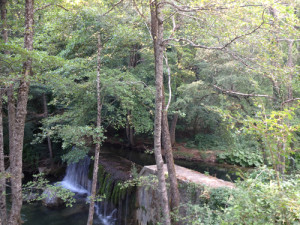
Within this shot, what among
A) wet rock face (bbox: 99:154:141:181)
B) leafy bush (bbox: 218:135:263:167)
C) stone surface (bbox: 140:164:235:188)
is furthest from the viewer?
leafy bush (bbox: 218:135:263:167)

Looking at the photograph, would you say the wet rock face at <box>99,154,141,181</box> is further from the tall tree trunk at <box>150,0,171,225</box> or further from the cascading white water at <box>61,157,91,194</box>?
the tall tree trunk at <box>150,0,171,225</box>

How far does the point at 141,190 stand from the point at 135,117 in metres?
3.15

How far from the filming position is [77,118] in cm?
888

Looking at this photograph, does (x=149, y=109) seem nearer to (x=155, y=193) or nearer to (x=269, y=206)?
(x=155, y=193)

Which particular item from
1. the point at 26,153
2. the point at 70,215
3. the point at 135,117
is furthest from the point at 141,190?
the point at 26,153

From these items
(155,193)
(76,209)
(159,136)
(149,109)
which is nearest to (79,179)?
(76,209)

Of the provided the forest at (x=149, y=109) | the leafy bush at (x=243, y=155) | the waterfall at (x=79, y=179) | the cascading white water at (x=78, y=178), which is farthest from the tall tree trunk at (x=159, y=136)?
the leafy bush at (x=243, y=155)

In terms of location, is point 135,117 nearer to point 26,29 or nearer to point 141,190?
point 141,190

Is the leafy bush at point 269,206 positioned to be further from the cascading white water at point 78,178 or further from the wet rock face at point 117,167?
the cascading white water at point 78,178

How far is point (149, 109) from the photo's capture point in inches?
378

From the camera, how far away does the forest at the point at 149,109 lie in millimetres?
3627

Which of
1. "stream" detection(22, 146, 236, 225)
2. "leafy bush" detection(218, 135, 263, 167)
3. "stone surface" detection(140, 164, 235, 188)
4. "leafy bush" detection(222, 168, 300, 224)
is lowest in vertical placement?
"stream" detection(22, 146, 236, 225)

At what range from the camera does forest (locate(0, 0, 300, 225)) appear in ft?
11.9

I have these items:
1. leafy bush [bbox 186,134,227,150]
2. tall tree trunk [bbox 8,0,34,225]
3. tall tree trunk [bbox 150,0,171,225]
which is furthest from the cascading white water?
leafy bush [bbox 186,134,227,150]
